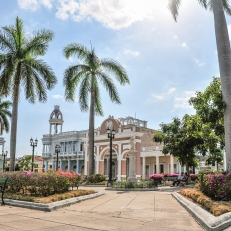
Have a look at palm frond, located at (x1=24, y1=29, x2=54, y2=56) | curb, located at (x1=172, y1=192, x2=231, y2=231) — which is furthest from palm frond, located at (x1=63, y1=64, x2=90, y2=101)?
curb, located at (x1=172, y1=192, x2=231, y2=231)

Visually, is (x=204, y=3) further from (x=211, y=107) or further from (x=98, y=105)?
(x=98, y=105)

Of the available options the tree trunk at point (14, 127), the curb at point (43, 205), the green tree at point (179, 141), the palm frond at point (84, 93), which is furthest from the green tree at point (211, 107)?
the palm frond at point (84, 93)

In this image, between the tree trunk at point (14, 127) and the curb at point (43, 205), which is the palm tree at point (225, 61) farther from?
the tree trunk at point (14, 127)

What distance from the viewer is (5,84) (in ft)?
61.0

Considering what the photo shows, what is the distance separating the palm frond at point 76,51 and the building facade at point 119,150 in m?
16.4

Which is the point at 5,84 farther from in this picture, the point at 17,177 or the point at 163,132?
the point at 163,132

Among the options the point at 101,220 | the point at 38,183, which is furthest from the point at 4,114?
the point at 101,220

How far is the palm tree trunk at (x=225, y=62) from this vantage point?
10.7 meters

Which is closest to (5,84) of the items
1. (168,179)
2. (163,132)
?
(163,132)

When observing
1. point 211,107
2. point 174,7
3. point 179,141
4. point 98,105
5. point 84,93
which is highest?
point 174,7

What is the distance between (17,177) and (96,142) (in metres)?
30.7

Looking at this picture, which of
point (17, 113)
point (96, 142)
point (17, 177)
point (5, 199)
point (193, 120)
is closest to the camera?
point (5, 199)

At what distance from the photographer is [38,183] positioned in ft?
37.1

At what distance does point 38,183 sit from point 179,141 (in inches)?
659
